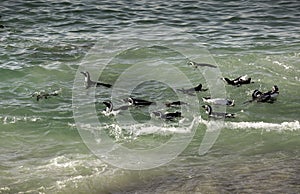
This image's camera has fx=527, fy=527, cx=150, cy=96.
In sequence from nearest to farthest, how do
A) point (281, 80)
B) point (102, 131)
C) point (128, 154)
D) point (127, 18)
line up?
point (128, 154), point (102, 131), point (281, 80), point (127, 18)

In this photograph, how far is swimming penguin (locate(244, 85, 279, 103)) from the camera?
13805 mm

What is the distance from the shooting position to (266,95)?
13.8 metres

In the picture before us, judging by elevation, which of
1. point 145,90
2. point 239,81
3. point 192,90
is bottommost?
point 145,90

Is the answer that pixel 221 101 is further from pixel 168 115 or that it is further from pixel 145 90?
pixel 145 90

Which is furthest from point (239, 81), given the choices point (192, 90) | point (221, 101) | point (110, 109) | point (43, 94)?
point (43, 94)

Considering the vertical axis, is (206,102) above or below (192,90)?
below

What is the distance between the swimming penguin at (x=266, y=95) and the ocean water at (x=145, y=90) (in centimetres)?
16

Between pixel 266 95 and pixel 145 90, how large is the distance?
3.59 metres

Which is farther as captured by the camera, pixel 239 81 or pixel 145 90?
pixel 145 90

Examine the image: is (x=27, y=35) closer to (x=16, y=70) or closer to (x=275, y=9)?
(x=16, y=70)

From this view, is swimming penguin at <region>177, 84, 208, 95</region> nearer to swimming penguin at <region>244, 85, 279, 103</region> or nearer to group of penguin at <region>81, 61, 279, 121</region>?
group of penguin at <region>81, 61, 279, 121</region>

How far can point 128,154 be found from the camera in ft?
36.1

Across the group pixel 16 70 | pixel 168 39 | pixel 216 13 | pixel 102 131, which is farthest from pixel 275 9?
pixel 102 131

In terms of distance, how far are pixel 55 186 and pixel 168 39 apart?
12806 mm
